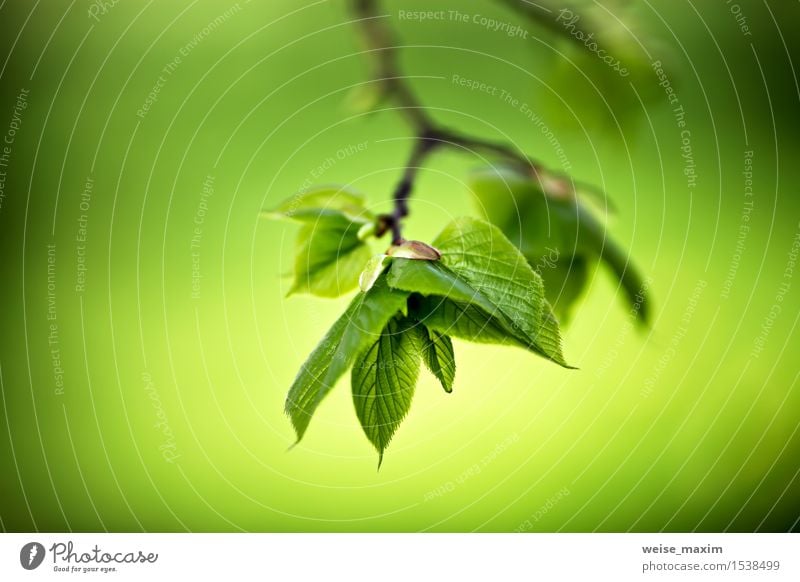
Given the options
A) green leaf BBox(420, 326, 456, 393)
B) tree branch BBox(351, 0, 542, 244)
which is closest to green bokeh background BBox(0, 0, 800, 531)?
tree branch BBox(351, 0, 542, 244)

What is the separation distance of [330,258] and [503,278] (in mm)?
101

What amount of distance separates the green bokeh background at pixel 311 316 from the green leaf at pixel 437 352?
0.44ft

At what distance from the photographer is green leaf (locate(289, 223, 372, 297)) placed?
359mm

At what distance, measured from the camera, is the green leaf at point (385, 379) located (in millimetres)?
314

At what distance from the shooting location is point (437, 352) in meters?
0.33

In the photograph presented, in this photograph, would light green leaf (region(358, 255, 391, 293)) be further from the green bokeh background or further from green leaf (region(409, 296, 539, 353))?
the green bokeh background

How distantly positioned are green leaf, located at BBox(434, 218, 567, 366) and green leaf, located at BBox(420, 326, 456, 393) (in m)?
0.03

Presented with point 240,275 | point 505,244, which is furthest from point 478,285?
point 240,275

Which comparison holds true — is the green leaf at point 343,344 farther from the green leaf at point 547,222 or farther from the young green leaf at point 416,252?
the green leaf at point 547,222
